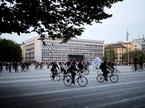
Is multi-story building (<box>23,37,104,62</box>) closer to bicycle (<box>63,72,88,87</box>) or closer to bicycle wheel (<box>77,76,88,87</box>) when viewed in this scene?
bicycle (<box>63,72,88,87</box>)

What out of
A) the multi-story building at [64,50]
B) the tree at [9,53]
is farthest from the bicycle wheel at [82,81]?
the multi-story building at [64,50]

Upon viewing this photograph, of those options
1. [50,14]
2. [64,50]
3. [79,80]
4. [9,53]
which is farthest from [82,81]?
[64,50]

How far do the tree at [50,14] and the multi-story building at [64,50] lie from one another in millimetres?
140137

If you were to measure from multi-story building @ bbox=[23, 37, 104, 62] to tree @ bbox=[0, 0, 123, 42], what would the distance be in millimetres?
140137

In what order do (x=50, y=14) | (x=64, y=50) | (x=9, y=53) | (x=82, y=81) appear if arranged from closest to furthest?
(x=50, y=14) → (x=82, y=81) → (x=9, y=53) → (x=64, y=50)

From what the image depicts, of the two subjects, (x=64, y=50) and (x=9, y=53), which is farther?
(x=64, y=50)

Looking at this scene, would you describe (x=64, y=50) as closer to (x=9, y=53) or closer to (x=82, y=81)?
(x=9, y=53)

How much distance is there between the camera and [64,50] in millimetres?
173875

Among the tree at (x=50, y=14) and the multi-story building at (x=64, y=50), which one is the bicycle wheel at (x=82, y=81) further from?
the multi-story building at (x=64, y=50)

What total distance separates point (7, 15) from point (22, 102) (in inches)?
157

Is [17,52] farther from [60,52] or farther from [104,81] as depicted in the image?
[104,81]

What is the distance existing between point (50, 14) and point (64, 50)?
525ft

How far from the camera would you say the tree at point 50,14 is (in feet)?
43.5

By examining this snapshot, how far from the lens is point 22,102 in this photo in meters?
12.7
